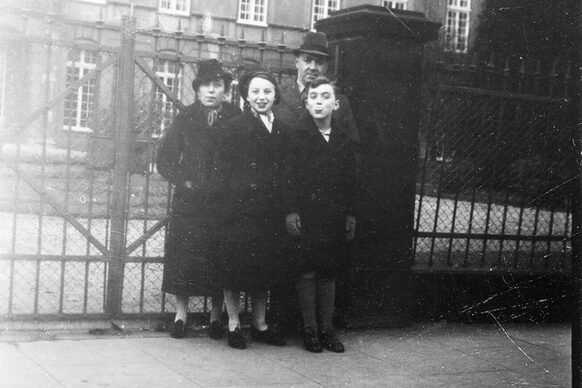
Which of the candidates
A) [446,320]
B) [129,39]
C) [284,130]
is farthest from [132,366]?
[446,320]

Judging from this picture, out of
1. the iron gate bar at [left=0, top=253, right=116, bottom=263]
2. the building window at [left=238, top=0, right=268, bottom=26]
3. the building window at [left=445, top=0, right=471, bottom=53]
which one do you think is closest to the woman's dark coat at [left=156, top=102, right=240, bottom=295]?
the iron gate bar at [left=0, top=253, right=116, bottom=263]

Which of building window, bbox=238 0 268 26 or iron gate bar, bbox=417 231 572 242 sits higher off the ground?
building window, bbox=238 0 268 26

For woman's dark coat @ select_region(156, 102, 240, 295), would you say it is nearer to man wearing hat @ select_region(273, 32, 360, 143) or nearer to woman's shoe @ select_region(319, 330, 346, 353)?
man wearing hat @ select_region(273, 32, 360, 143)

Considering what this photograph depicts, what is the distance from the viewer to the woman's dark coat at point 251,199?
612 centimetres

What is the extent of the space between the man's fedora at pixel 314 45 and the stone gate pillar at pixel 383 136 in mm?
187

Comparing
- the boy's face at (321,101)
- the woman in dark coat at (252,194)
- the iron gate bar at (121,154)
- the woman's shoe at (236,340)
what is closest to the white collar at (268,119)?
the woman in dark coat at (252,194)

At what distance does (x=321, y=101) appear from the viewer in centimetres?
623

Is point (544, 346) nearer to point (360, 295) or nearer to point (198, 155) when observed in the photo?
point (360, 295)

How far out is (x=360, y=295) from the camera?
7.01 metres

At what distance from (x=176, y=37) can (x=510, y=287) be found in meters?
3.83

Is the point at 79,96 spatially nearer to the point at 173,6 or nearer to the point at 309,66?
the point at 309,66

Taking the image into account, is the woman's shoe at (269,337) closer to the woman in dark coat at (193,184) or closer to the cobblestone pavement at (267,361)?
the cobblestone pavement at (267,361)

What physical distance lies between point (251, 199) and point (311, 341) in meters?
1.16

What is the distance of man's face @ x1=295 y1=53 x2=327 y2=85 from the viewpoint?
6.62m
